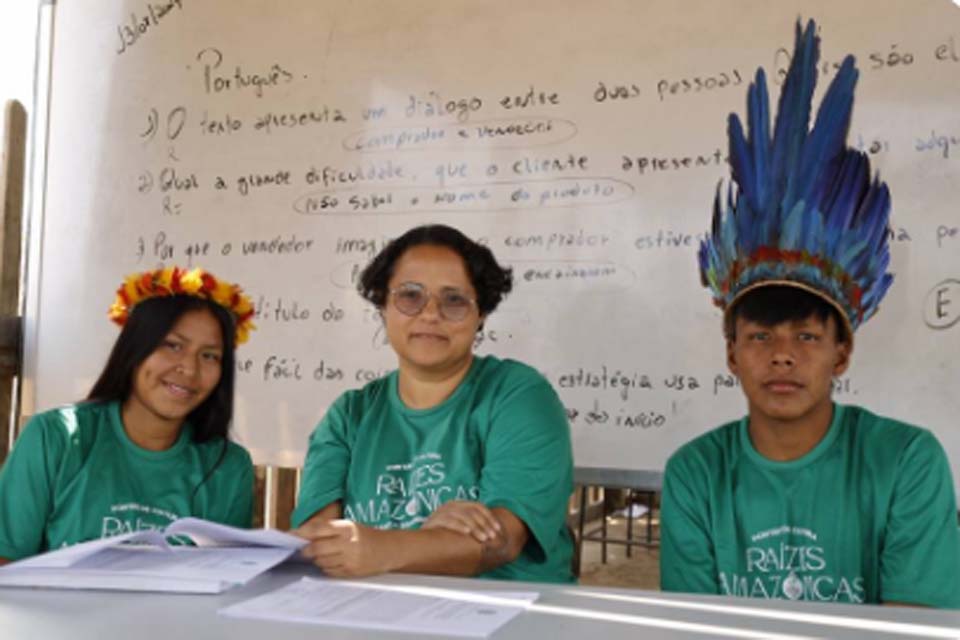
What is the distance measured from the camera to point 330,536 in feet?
4.25

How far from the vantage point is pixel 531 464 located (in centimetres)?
173

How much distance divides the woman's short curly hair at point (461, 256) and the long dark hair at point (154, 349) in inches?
14.1

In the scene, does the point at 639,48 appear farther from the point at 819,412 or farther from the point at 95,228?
the point at 95,228

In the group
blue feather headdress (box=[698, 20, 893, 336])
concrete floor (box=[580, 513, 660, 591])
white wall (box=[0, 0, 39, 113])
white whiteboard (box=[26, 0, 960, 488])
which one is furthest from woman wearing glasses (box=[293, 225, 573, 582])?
concrete floor (box=[580, 513, 660, 591])

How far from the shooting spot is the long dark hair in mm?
2012

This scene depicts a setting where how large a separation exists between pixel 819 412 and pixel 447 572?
76 centimetres

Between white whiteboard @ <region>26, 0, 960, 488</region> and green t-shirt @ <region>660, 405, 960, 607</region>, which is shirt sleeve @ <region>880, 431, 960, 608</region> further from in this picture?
white whiteboard @ <region>26, 0, 960, 488</region>

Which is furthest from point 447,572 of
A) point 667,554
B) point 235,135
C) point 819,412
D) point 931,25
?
point 235,135

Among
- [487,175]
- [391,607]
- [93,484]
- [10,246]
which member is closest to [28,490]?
[93,484]

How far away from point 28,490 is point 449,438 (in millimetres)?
820

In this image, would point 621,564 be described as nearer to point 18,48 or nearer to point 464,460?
point 464,460

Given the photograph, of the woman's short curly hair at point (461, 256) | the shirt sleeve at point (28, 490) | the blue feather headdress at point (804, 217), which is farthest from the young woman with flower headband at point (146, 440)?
the blue feather headdress at point (804, 217)

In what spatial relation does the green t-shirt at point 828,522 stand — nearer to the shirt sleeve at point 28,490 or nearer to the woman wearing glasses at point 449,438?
the woman wearing glasses at point 449,438

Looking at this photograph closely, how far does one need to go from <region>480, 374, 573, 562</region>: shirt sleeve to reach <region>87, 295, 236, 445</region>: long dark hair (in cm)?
65
